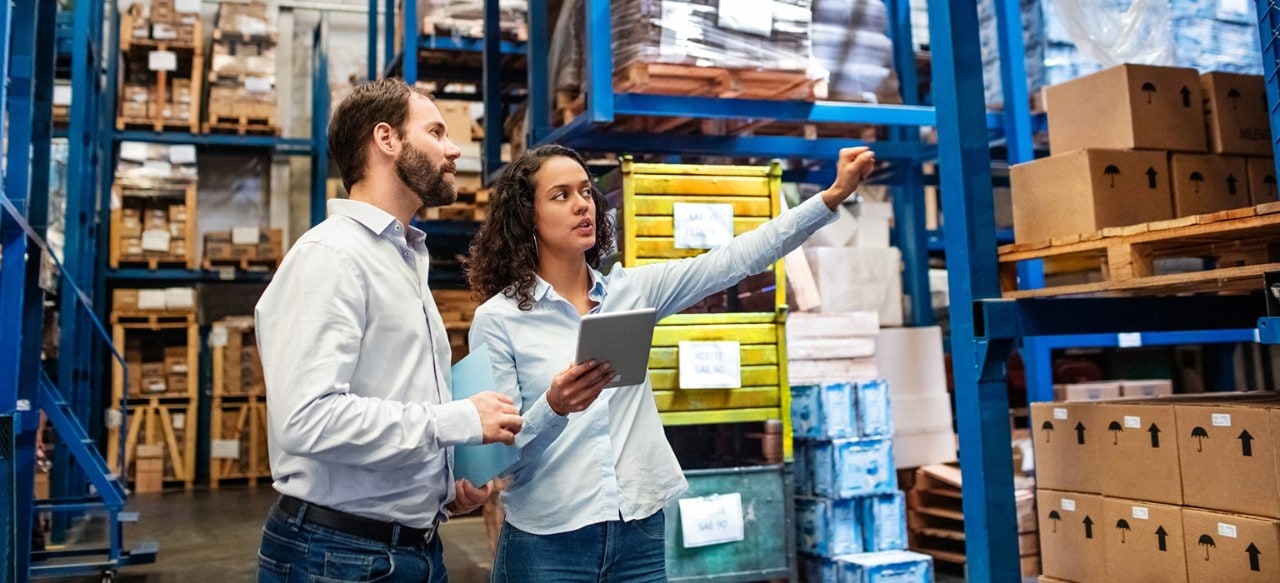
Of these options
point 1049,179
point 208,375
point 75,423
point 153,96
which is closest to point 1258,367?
point 1049,179

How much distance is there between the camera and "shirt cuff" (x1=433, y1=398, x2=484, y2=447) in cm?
184

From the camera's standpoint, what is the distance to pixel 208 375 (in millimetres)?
12094

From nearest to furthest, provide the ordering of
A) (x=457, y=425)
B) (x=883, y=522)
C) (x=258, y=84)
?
1. (x=457, y=425)
2. (x=883, y=522)
3. (x=258, y=84)

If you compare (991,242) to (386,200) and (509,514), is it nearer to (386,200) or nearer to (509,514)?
(509,514)

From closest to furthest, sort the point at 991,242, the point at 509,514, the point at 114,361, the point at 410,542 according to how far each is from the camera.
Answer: the point at 410,542, the point at 509,514, the point at 991,242, the point at 114,361

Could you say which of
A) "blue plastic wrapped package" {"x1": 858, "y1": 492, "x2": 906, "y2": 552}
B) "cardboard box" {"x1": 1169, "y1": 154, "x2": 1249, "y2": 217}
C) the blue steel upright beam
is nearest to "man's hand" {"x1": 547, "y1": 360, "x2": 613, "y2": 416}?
the blue steel upright beam

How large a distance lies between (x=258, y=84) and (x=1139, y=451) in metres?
11.3

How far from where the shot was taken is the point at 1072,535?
3312mm

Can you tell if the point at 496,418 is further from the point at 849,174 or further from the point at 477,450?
the point at 849,174

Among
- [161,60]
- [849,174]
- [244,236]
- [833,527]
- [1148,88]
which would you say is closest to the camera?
[849,174]

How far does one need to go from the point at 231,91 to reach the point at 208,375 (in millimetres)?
3441

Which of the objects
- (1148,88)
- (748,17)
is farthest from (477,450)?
(748,17)

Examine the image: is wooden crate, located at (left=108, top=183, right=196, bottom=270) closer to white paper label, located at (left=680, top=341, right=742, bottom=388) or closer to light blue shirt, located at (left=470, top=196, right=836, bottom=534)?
white paper label, located at (left=680, top=341, right=742, bottom=388)

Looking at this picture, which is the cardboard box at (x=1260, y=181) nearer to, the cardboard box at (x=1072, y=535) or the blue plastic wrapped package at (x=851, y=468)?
the cardboard box at (x=1072, y=535)
